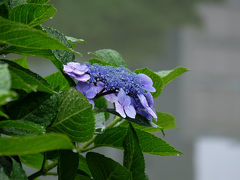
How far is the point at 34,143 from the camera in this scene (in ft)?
0.63

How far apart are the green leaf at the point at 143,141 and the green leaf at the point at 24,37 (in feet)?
0.31

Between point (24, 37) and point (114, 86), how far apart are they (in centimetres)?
6

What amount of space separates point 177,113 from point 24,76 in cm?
311

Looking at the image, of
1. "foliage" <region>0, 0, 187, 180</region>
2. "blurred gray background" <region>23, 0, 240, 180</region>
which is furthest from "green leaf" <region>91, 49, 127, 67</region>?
"blurred gray background" <region>23, 0, 240, 180</region>

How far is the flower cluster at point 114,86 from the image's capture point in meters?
0.25

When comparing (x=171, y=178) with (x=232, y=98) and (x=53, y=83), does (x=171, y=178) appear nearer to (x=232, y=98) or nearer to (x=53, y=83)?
(x=232, y=98)

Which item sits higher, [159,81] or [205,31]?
[159,81]

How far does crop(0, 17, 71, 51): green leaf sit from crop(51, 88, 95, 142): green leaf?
0.03m

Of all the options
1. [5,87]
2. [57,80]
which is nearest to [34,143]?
[5,87]

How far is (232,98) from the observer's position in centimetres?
337

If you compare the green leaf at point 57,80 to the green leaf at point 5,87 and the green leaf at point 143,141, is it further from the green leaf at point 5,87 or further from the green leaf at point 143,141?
the green leaf at point 5,87

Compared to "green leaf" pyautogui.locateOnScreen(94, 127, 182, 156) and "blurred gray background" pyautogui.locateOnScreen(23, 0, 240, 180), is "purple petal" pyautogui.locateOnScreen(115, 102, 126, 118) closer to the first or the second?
"green leaf" pyautogui.locateOnScreen(94, 127, 182, 156)

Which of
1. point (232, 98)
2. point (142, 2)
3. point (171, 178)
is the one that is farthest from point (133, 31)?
point (171, 178)

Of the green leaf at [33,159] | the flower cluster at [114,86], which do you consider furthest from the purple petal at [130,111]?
the green leaf at [33,159]
